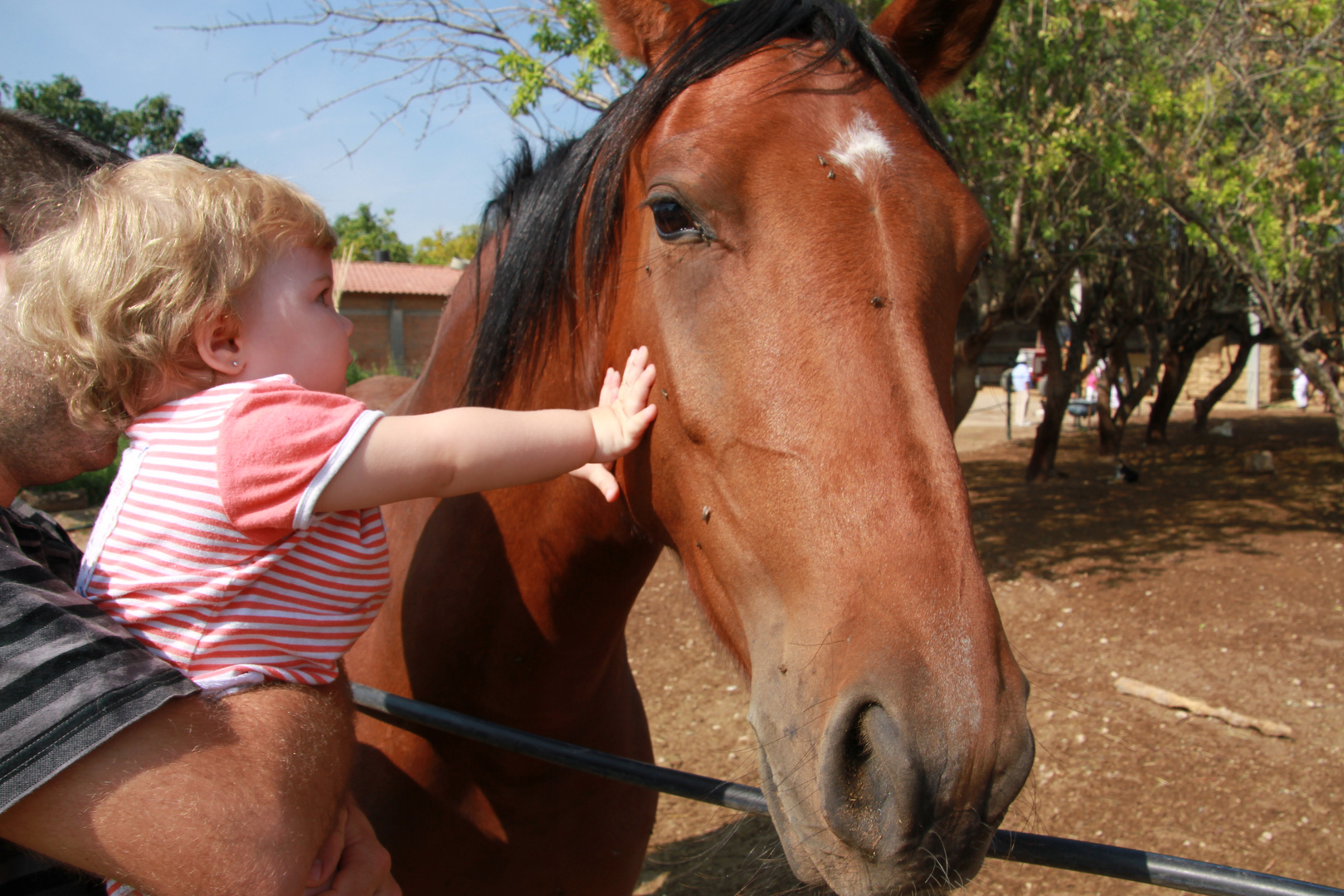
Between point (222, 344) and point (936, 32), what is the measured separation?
1582 millimetres

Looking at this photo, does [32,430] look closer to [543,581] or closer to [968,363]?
Answer: [543,581]

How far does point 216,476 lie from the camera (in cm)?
102

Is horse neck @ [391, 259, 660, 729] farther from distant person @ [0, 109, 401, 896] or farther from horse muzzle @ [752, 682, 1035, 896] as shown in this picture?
horse muzzle @ [752, 682, 1035, 896]

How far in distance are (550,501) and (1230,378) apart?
18.3 meters

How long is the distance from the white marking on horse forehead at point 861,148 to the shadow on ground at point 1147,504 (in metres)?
6.85

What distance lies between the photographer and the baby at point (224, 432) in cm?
104

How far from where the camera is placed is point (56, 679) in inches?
35.2

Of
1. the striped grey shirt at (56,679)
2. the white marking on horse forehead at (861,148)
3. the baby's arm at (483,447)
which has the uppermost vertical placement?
the white marking on horse forehead at (861,148)

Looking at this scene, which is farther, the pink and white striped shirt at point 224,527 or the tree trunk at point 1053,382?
the tree trunk at point 1053,382

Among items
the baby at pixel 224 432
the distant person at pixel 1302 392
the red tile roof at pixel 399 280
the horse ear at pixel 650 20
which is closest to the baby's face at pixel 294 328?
the baby at pixel 224 432

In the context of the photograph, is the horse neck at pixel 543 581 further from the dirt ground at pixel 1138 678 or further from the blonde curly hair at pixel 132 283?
the blonde curly hair at pixel 132 283

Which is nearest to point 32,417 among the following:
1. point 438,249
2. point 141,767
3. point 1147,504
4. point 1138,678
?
point 141,767

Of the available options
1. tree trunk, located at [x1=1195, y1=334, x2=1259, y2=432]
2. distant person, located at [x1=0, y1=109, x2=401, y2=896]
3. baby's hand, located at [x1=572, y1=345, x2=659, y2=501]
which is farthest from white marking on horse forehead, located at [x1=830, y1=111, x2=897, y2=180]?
tree trunk, located at [x1=1195, y1=334, x2=1259, y2=432]

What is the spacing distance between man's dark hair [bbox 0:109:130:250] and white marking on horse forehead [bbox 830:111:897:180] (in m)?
1.29
